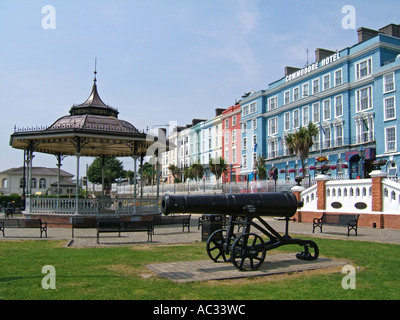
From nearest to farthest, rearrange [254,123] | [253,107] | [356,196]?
1. [356,196]
2. [254,123]
3. [253,107]

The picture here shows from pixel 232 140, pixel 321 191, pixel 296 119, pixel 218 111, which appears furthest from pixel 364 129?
pixel 218 111

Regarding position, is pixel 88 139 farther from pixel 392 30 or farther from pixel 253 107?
pixel 253 107

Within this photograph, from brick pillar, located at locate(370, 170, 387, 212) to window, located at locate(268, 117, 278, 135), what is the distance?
33788 millimetres

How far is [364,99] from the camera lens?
3878cm

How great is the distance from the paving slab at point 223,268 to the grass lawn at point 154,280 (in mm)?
251

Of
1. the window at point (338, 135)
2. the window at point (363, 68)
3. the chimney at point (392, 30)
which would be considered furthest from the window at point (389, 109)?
the chimney at point (392, 30)

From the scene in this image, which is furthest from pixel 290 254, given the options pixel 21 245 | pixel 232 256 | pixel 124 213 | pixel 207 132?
pixel 207 132

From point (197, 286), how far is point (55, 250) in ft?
21.6

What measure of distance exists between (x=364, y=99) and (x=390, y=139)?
17.5 feet

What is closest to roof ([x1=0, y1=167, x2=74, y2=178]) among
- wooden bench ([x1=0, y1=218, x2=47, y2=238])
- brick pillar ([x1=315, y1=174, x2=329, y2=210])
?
wooden bench ([x1=0, y1=218, x2=47, y2=238])

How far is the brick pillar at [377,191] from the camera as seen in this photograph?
18.8 m

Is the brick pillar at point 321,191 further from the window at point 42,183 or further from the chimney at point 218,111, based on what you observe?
the window at point 42,183
